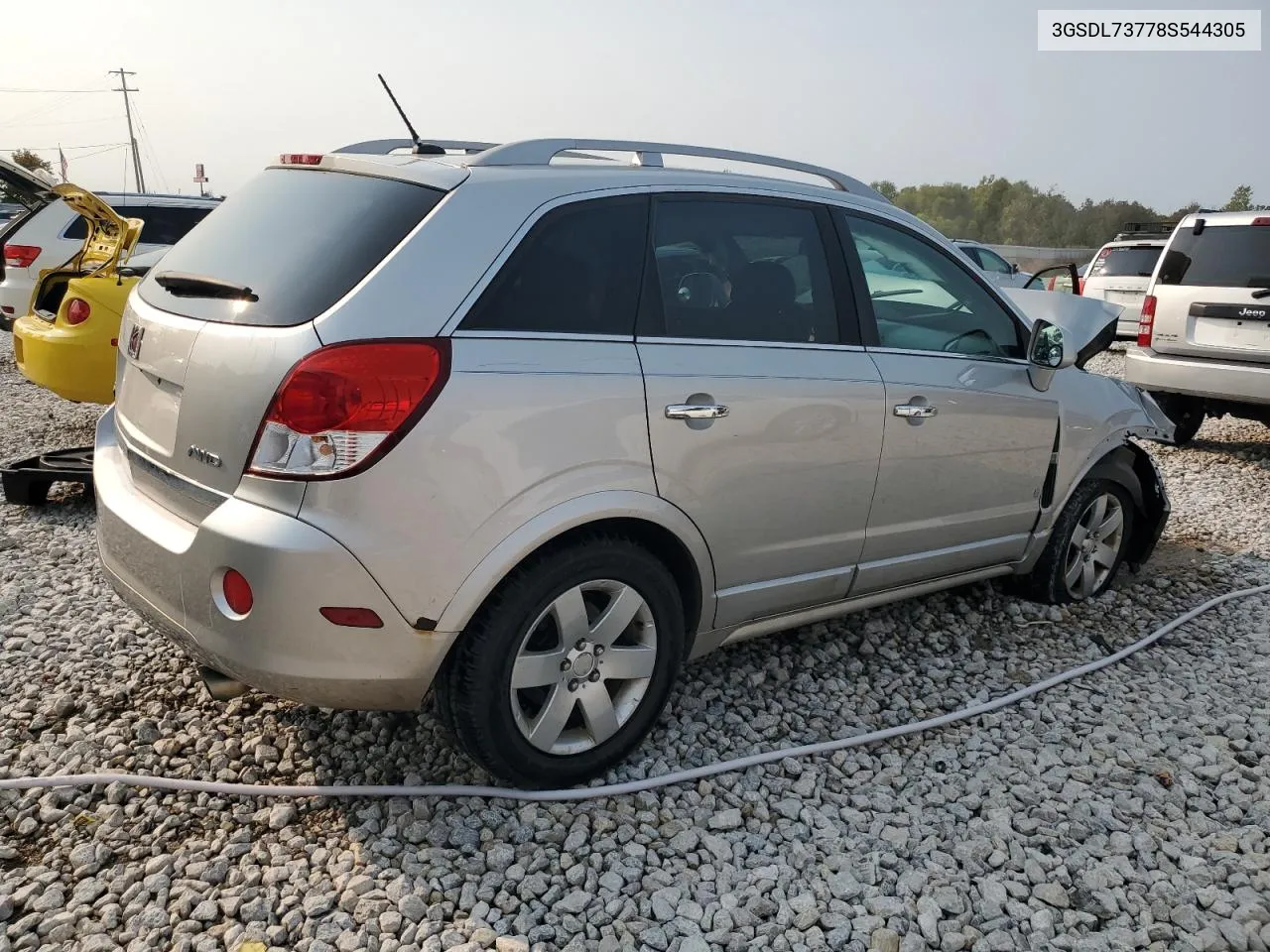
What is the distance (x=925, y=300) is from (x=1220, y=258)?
17.3 ft

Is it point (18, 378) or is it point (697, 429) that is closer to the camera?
point (697, 429)

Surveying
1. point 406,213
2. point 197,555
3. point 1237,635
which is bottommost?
point 1237,635

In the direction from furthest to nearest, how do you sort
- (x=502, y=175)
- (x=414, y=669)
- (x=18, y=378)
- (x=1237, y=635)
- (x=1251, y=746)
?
(x=18, y=378)
(x=1237, y=635)
(x=1251, y=746)
(x=502, y=175)
(x=414, y=669)

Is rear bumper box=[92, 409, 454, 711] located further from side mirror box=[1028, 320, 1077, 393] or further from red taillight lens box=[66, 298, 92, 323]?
red taillight lens box=[66, 298, 92, 323]

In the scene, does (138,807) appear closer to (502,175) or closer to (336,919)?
(336,919)

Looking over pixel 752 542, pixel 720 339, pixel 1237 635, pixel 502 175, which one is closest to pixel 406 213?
pixel 502 175

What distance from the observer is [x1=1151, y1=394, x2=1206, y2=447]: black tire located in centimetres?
871

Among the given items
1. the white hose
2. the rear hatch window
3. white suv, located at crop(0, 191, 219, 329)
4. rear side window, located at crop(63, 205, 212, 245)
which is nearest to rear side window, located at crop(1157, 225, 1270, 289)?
the white hose

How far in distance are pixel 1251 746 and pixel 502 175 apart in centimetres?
308

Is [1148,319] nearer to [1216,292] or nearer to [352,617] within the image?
[1216,292]

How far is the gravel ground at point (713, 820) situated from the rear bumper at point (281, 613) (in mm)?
477

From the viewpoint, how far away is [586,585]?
9.60 feet

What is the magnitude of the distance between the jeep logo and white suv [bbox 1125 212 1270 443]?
7.47m

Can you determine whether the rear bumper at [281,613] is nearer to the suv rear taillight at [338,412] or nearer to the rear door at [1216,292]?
the suv rear taillight at [338,412]
